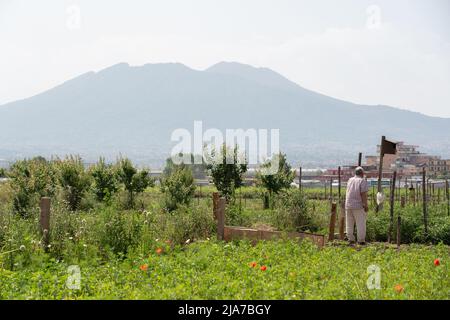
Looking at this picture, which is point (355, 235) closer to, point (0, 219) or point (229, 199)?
point (229, 199)

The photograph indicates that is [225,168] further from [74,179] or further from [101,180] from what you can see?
[74,179]

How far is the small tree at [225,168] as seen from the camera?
1922cm

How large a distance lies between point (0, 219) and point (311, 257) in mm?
4944

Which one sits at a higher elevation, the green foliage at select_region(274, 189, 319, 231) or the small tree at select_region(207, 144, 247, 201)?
the small tree at select_region(207, 144, 247, 201)

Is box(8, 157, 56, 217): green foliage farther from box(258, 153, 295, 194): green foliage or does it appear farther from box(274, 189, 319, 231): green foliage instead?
box(258, 153, 295, 194): green foliage

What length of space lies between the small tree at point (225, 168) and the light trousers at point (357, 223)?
9.15 m

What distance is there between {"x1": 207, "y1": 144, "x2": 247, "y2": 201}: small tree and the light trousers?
915 cm

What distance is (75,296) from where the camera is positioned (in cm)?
564

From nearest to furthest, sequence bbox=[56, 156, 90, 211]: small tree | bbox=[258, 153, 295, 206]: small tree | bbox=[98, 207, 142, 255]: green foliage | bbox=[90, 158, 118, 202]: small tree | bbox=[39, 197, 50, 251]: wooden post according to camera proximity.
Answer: bbox=[98, 207, 142, 255]: green foliage
bbox=[39, 197, 50, 251]: wooden post
bbox=[56, 156, 90, 211]: small tree
bbox=[90, 158, 118, 202]: small tree
bbox=[258, 153, 295, 206]: small tree

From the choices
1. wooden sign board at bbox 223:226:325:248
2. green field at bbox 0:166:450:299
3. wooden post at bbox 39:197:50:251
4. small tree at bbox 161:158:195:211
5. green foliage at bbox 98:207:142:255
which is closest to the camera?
green field at bbox 0:166:450:299

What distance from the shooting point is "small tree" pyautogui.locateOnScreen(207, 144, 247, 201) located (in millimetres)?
19219

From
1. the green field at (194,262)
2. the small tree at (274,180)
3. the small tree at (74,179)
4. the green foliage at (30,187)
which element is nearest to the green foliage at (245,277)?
the green field at (194,262)

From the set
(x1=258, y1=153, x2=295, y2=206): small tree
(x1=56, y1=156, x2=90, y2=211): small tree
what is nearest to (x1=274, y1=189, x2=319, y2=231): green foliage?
(x1=56, y1=156, x2=90, y2=211): small tree

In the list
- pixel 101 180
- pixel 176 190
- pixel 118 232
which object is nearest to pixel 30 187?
pixel 101 180
